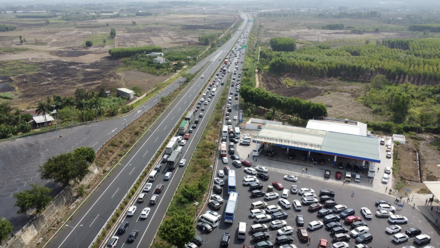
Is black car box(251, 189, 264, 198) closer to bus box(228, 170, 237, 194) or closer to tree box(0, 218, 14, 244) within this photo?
bus box(228, 170, 237, 194)

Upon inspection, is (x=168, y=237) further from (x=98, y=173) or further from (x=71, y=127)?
(x=71, y=127)

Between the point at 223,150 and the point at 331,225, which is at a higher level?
the point at 223,150

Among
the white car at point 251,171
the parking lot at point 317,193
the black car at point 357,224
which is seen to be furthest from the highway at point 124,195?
the black car at point 357,224

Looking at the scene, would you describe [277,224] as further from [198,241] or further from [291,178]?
[291,178]

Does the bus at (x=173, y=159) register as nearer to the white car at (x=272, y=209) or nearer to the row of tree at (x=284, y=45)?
the white car at (x=272, y=209)

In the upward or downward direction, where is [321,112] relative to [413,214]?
upward

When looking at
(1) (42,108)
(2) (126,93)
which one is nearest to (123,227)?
(1) (42,108)

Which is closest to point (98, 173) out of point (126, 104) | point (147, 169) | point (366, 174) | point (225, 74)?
point (147, 169)
